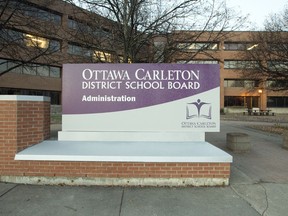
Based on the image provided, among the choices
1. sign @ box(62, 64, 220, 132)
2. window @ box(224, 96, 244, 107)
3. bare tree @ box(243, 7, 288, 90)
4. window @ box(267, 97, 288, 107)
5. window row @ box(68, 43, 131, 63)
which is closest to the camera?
sign @ box(62, 64, 220, 132)

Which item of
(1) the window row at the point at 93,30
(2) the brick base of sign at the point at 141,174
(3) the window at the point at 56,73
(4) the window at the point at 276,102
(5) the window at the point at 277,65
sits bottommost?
(2) the brick base of sign at the point at 141,174

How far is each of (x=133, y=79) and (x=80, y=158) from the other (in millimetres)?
2462

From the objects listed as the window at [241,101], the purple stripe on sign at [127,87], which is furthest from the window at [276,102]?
the purple stripe on sign at [127,87]

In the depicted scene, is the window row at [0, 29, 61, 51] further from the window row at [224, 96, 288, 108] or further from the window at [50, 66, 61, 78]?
the window row at [224, 96, 288, 108]

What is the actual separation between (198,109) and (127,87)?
1855 mm

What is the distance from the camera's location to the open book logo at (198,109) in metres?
6.99

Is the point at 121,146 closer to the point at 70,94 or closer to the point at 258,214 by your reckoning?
the point at 70,94

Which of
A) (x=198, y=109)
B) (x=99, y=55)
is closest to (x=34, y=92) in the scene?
(x=99, y=55)

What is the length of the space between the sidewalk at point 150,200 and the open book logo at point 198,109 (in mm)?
1722

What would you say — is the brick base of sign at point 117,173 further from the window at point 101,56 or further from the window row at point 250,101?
the window row at point 250,101

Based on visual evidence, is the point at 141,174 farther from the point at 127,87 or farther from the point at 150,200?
the point at 127,87

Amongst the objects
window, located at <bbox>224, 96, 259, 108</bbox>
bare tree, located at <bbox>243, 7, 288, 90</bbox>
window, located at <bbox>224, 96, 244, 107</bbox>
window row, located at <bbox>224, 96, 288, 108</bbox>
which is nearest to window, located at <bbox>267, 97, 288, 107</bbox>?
window row, located at <bbox>224, 96, 288, 108</bbox>

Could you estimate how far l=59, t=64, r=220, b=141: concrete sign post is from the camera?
6.96 m

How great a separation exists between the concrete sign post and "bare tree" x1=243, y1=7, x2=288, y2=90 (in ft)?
36.9
